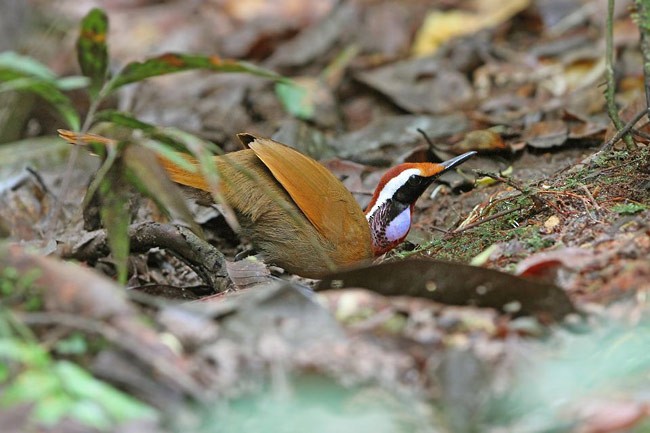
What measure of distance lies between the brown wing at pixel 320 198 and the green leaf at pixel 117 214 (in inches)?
58.7

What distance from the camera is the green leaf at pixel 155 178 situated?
8.85 feet

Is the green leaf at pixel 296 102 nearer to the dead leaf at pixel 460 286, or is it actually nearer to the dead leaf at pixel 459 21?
the dead leaf at pixel 459 21

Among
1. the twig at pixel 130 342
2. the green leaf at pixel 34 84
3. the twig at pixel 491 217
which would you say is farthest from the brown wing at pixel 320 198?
the twig at pixel 130 342

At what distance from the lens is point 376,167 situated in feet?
18.5

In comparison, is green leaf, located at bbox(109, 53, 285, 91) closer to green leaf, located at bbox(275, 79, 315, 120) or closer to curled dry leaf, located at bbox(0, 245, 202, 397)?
curled dry leaf, located at bbox(0, 245, 202, 397)

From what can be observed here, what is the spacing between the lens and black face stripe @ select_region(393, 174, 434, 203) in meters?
4.67

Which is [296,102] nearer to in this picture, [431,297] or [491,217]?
[491,217]

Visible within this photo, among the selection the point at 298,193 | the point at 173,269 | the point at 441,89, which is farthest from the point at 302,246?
the point at 441,89

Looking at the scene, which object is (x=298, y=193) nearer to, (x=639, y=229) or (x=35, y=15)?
(x=639, y=229)

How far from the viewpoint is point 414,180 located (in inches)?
184

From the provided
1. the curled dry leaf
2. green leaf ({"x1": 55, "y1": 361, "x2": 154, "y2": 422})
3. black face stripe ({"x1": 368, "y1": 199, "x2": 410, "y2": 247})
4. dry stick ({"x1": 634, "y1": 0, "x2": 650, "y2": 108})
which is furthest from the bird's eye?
green leaf ({"x1": 55, "y1": 361, "x2": 154, "y2": 422})

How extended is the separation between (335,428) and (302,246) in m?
2.44

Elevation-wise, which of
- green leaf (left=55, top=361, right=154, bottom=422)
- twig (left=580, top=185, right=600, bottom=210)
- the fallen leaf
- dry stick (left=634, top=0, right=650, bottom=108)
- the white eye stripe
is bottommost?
green leaf (left=55, top=361, right=154, bottom=422)

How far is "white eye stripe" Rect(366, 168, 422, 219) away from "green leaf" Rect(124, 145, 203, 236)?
6.36ft
